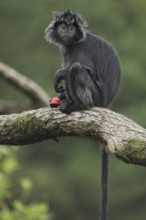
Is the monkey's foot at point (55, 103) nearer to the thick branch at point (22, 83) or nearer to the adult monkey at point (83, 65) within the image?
the adult monkey at point (83, 65)

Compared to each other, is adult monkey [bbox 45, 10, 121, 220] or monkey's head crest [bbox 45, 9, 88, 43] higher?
monkey's head crest [bbox 45, 9, 88, 43]

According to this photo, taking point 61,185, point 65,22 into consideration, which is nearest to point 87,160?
point 61,185

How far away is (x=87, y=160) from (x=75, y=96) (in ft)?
27.9

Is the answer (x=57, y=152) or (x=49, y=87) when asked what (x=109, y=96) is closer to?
(x=49, y=87)

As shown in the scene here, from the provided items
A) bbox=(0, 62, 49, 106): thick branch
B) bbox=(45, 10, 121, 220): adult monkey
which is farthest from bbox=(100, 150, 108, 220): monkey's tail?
bbox=(0, 62, 49, 106): thick branch

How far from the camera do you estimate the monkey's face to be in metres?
7.34

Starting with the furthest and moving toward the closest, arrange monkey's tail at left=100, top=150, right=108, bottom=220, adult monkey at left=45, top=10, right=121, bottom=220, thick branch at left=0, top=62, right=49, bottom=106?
thick branch at left=0, top=62, right=49, bottom=106, adult monkey at left=45, top=10, right=121, bottom=220, monkey's tail at left=100, top=150, right=108, bottom=220

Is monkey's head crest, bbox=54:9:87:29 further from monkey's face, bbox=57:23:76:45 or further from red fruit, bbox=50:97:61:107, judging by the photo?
red fruit, bbox=50:97:61:107

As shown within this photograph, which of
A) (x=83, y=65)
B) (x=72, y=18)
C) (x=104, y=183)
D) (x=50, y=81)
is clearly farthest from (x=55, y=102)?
(x=50, y=81)

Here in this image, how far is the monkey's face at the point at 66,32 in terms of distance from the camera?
289 inches

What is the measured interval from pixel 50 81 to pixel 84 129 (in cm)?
852

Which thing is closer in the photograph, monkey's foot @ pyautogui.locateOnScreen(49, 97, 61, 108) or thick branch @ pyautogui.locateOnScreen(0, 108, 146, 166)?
thick branch @ pyautogui.locateOnScreen(0, 108, 146, 166)

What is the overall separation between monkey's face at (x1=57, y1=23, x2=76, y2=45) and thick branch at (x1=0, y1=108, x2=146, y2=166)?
3.41 feet

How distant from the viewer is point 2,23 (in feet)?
51.5
